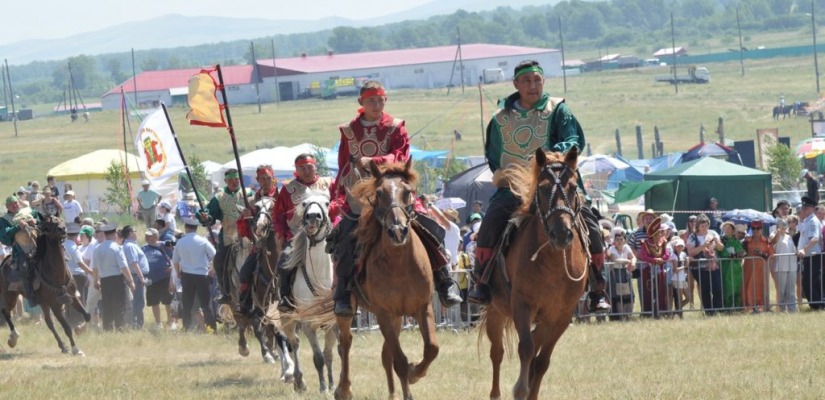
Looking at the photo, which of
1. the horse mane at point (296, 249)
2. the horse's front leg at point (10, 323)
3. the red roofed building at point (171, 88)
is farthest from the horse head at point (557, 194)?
the red roofed building at point (171, 88)

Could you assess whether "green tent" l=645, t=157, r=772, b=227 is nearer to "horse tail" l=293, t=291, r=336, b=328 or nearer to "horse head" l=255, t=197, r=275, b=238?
"horse head" l=255, t=197, r=275, b=238

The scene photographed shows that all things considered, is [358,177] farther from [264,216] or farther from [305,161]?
[264,216]

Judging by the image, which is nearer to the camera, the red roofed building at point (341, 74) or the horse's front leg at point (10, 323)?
the horse's front leg at point (10, 323)

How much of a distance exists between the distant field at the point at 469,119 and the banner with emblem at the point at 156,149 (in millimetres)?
37151

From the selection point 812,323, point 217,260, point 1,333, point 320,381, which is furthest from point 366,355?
point 1,333

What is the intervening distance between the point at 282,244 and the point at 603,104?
88798 millimetres

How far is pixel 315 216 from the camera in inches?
467

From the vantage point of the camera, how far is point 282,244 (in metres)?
12.9

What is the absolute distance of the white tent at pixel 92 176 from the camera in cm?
4216

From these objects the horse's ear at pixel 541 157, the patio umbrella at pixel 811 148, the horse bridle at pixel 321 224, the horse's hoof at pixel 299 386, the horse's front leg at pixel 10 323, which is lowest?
the patio umbrella at pixel 811 148

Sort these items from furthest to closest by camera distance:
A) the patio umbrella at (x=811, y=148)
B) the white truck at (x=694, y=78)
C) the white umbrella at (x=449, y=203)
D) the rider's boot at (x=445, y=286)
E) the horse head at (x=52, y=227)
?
the white truck at (x=694, y=78) → the patio umbrella at (x=811, y=148) → the white umbrella at (x=449, y=203) → the horse head at (x=52, y=227) → the rider's boot at (x=445, y=286)

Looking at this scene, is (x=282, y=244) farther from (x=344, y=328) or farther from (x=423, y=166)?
(x=423, y=166)

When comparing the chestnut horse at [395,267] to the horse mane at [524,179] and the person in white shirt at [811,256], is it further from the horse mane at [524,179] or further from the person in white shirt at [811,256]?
the person in white shirt at [811,256]

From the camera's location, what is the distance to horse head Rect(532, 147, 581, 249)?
8922 mm
